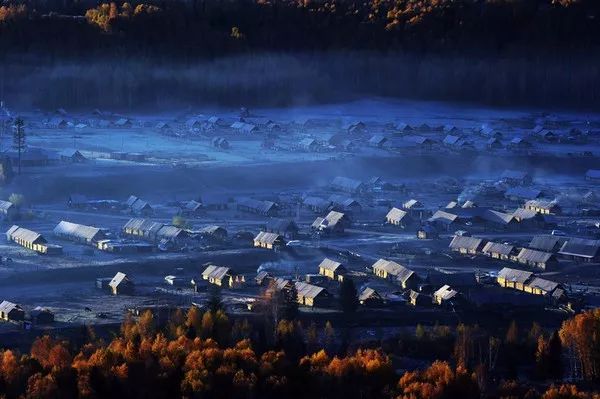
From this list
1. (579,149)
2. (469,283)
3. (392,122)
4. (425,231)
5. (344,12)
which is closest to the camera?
(469,283)

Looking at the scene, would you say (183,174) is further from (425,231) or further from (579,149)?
(579,149)

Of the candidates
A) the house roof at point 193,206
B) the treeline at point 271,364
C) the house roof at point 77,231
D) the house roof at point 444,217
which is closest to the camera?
the treeline at point 271,364

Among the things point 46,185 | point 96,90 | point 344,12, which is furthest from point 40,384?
point 344,12

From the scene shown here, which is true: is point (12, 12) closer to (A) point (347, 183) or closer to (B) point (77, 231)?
(A) point (347, 183)

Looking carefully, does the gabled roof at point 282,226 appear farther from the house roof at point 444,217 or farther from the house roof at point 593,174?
the house roof at point 593,174

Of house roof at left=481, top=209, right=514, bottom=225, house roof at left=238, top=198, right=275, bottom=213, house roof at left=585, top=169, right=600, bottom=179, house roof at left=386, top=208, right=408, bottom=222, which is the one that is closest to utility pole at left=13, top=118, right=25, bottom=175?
house roof at left=238, top=198, right=275, bottom=213

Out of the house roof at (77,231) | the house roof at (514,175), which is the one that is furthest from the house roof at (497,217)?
the house roof at (77,231)
